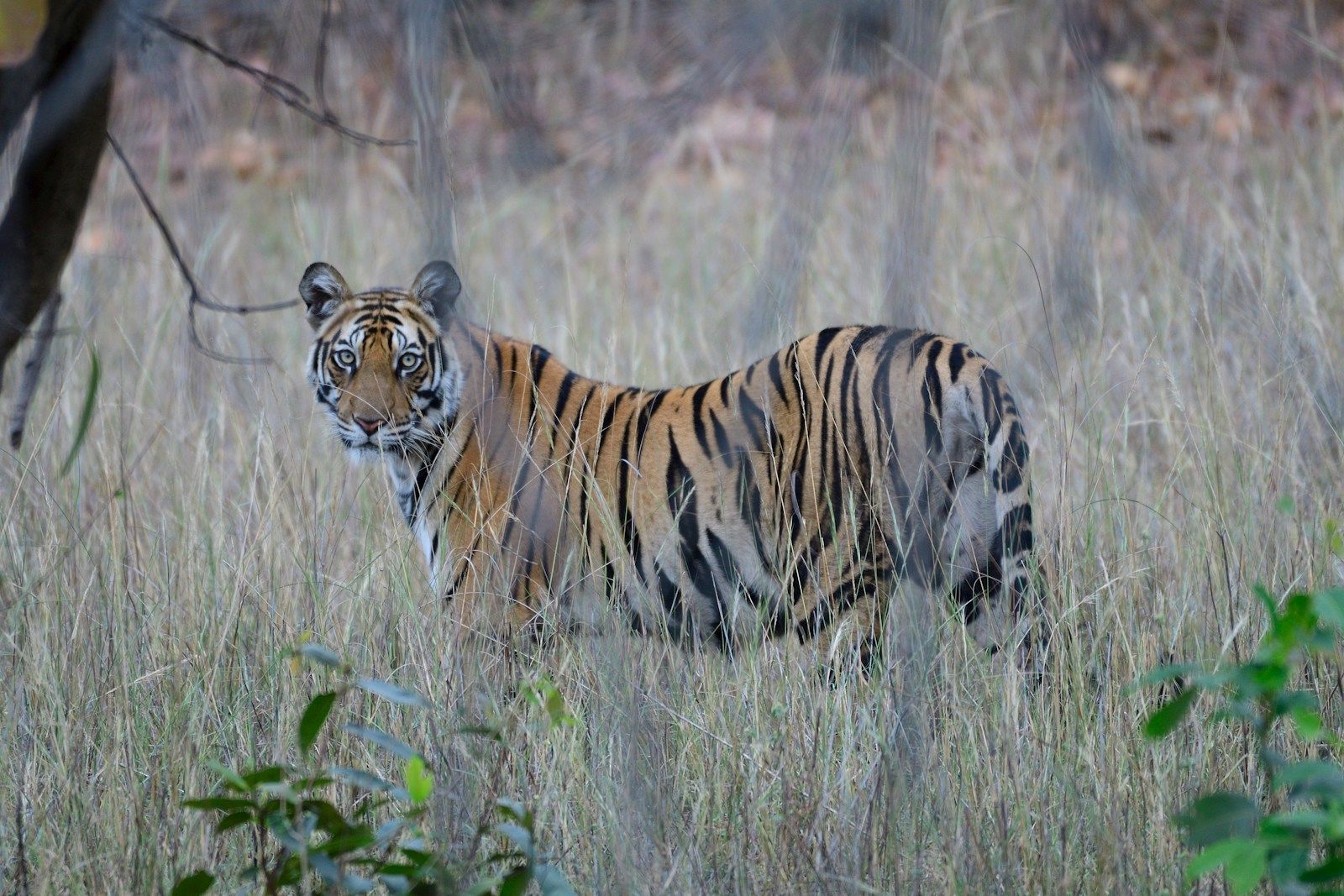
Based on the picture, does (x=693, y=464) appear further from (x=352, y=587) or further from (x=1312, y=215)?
(x=1312, y=215)

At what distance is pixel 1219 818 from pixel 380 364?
262cm

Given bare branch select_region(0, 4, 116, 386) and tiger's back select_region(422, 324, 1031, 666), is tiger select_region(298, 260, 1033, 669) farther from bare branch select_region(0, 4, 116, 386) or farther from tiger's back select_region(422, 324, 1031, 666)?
bare branch select_region(0, 4, 116, 386)

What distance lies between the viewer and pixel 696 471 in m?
3.51

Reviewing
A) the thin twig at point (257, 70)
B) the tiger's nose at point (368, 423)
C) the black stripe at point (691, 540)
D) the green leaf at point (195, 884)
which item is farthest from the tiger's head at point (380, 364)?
the green leaf at point (195, 884)

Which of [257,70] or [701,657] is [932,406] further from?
[257,70]

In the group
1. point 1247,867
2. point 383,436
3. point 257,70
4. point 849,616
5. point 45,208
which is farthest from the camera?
point 383,436

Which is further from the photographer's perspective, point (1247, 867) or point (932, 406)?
point (932, 406)

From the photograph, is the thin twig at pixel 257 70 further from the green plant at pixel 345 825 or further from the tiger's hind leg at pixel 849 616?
the tiger's hind leg at pixel 849 616

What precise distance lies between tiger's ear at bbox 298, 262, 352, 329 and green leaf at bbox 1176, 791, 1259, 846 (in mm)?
2829

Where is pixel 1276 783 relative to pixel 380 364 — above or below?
below

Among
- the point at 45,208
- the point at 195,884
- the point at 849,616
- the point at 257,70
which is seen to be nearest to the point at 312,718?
the point at 195,884

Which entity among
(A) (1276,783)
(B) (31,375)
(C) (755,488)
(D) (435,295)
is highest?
(D) (435,295)

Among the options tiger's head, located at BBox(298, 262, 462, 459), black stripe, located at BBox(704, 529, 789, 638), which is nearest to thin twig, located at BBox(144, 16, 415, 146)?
tiger's head, located at BBox(298, 262, 462, 459)

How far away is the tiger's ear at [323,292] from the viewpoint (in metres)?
3.64
